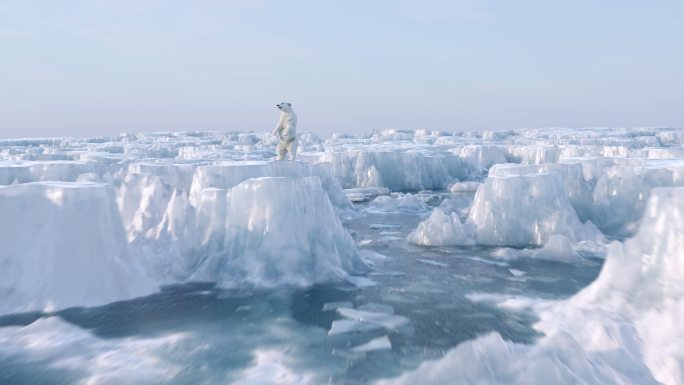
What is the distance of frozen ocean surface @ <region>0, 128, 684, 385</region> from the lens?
21.6ft

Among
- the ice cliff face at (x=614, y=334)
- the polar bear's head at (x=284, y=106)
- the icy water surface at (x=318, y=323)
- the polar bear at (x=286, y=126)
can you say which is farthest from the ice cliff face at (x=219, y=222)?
the ice cliff face at (x=614, y=334)

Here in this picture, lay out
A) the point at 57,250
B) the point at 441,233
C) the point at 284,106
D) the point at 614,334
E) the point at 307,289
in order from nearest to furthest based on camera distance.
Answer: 1. the point at 614,334
2. the point at 57,250
3. the point at 307,289
4. the point at 284,106
5. the point at 441,233

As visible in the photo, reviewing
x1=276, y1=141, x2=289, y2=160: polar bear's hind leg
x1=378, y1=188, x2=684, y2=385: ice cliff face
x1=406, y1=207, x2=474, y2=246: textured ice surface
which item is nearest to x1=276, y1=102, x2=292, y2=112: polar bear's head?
x1=276, y1=141, x2=289, y2=160: polar bear's hind leg

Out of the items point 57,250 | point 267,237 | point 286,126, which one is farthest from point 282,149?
point 57,250

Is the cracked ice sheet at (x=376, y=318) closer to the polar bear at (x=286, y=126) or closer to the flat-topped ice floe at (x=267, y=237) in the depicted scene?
the flat-topped ice floe at (x=267, y=237)

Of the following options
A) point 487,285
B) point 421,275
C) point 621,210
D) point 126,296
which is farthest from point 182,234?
point 621,210

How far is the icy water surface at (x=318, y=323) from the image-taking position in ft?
21.9

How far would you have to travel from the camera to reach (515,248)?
1449 centimetres

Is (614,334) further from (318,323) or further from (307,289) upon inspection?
(307,289)

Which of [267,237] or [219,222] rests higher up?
[219,222]

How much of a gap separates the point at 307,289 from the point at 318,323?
1806 mm

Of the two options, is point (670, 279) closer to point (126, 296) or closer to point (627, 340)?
point (627, 340)

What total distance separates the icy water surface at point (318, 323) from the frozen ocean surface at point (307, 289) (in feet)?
0.12

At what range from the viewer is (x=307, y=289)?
33.2ft
